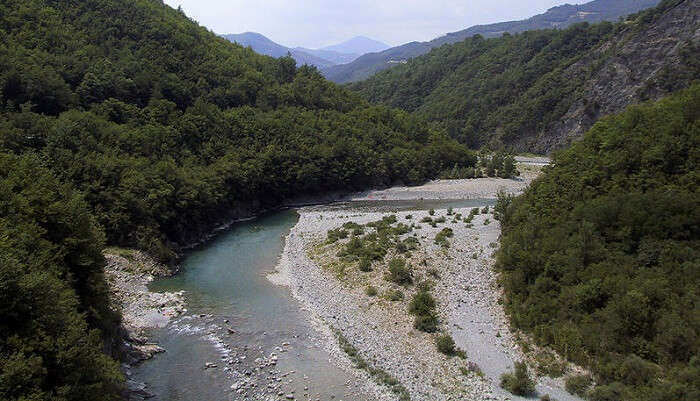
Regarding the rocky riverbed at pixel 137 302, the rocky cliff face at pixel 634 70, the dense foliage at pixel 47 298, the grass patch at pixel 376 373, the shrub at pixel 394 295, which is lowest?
the grass patch at pixel 376 373

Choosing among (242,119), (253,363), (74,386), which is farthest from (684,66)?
(74,386)

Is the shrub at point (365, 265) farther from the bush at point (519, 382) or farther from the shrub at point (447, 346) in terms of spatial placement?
the bush at point (519, 382)

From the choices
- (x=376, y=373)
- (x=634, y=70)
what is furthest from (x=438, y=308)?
(x=634, y=70)

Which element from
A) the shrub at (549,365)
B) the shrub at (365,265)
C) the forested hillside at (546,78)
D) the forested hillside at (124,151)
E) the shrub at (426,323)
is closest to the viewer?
the forested hillside at (124,151)

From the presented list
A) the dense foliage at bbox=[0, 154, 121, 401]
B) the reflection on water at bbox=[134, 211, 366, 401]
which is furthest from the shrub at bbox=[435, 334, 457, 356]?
the dense foliage at bbox=[0, 154, 121, 401]

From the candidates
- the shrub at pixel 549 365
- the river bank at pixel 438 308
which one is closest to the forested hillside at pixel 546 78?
the river bank at pixel 438 308

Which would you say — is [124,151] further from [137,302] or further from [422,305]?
[422,305]
